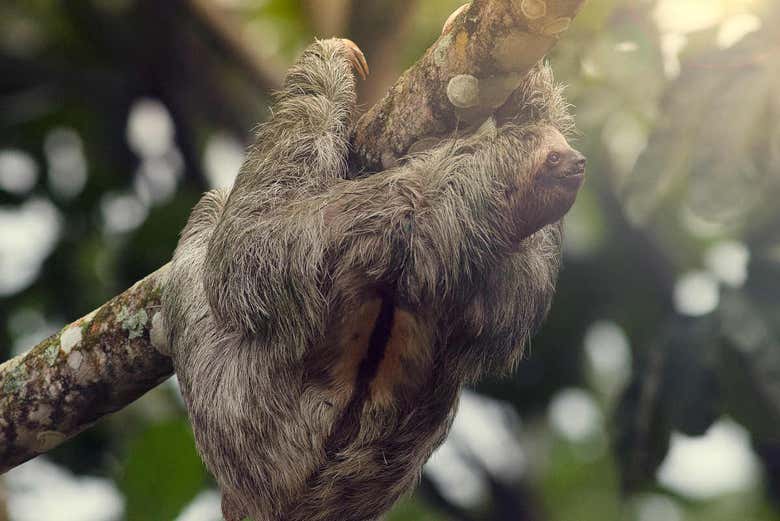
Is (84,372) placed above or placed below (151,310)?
below

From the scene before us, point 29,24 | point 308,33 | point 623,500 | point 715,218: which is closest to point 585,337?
point 623,500

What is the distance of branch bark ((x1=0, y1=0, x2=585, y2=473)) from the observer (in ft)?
17.1

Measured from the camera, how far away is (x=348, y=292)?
17.7ft

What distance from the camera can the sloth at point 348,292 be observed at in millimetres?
5332

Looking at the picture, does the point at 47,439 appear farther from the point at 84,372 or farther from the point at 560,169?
the point at 560,169

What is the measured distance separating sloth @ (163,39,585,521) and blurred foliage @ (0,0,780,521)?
1.00m

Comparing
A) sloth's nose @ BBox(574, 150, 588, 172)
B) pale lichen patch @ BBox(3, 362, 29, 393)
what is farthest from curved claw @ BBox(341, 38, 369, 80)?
pale lichen patch @ BBox(3, 362, 29, 393)

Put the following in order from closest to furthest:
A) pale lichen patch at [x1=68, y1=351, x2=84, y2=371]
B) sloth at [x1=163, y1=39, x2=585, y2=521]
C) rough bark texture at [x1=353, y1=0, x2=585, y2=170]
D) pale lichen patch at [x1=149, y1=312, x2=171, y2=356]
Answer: rough bark texture at [x1=353, y1=0, x2=585, y2=170] < sloth at [x1=163, y1=39, x2=585, y2=521] < pale lichen patch at [x1=149, y1=312, x2=171, y2=356] < pale lichen patch at [x1=68, y1=351, x2=84, y2=371]

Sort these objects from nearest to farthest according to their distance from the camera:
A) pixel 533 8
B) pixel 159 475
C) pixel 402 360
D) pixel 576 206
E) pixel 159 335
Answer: pixel 533 8
pixel 402 360
pixel 159 335
pixel 159 475
pixel 576 206

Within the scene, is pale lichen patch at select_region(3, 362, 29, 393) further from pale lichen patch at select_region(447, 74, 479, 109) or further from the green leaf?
pale lichen patch at select_region(447, 74, 479, 109)

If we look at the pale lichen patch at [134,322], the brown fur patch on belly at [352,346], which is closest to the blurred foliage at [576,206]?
the pale lichen patch at [134,322]

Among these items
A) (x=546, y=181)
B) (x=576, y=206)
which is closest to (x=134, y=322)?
(x=546, y=181)

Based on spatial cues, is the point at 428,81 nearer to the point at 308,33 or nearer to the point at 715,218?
the point at 715,218

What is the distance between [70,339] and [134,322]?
0.47m
